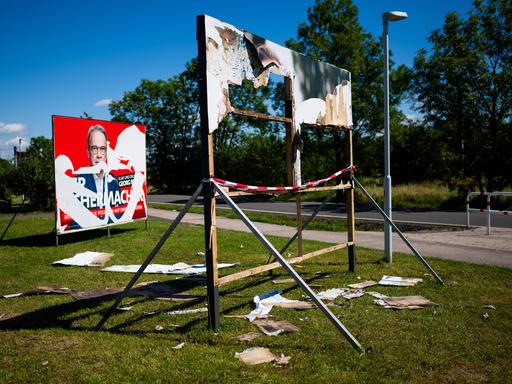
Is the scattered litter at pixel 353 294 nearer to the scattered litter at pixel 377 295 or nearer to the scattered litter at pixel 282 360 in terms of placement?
the scattered litter at pixel 377 295

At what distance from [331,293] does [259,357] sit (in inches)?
94.3

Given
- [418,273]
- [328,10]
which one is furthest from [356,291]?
[328,10]

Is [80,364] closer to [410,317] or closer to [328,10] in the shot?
[410,317]

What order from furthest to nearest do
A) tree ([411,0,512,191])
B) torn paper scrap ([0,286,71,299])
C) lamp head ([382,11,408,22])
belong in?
tree ([411,0,512,191]), lamp head ([382,11,408,22]), torn paper scrap ([0,286,71,299])

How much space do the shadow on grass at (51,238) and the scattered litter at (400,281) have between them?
26.3ft

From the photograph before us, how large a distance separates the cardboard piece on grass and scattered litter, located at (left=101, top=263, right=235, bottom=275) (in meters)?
3.67

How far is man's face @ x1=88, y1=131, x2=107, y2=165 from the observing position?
38.4 ft

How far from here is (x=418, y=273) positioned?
293 inches

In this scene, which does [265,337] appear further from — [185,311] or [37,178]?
[37,178]

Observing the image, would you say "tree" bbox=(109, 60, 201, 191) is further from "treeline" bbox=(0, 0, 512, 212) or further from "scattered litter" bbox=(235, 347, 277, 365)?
"scattered litter" bbox=(235, 347, 277, 365)

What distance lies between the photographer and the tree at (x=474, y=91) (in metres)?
20.2

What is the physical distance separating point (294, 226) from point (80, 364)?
1095cm

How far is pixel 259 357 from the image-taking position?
4.06 m

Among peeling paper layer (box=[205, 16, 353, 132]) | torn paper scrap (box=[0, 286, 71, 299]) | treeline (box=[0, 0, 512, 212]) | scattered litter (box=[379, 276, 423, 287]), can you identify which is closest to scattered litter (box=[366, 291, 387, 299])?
scattered litter (box=[379, 276, 423, 287])
